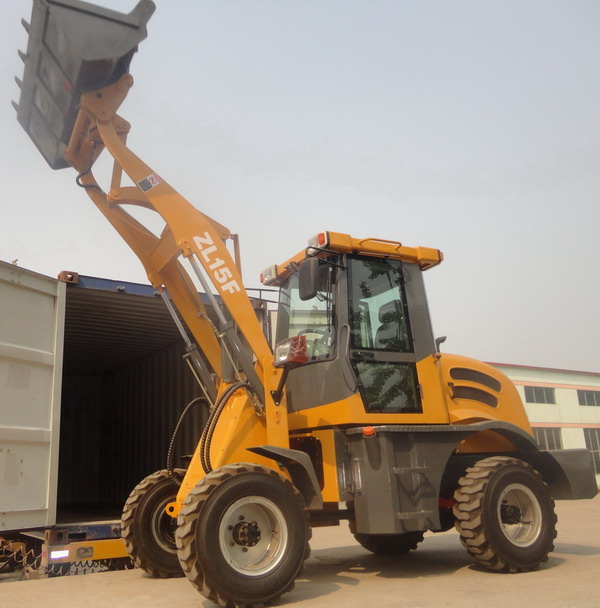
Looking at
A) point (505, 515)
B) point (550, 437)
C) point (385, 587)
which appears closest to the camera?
point (385, 587)

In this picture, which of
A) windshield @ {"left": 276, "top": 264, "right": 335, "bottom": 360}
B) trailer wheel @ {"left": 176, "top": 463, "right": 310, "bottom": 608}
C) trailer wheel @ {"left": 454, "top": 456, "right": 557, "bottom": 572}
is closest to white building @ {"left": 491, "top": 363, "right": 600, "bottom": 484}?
trailer wheel @ {"left": 454, "top": 456, "right": 557, "bottom": 572}

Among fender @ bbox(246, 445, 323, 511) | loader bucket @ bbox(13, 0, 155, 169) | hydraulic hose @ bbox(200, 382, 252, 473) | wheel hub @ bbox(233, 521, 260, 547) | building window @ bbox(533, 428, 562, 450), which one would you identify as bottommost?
wheel hub @ bbox(233, 521, 260, 547)

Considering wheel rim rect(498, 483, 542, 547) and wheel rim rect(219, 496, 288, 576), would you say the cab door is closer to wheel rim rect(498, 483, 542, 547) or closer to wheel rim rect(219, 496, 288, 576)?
wheel rim rect(498, 483, 542, 547)

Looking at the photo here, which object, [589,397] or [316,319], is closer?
[316,319]

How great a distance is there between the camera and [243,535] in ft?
17.3

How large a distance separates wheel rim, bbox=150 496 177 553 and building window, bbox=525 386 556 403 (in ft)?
72.8

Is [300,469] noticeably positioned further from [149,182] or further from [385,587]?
[149,182]

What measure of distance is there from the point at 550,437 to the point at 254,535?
24460 mm

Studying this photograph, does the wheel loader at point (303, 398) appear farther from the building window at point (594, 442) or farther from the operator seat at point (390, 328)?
the building window at point (594, 442)

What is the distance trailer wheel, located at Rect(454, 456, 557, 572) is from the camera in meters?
6.15

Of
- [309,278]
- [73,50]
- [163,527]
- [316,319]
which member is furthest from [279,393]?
[73,50]

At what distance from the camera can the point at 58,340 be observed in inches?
278

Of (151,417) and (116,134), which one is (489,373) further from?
(151,417)

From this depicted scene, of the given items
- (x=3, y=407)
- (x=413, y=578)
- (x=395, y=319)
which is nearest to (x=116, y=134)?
(x=3, y=407)
